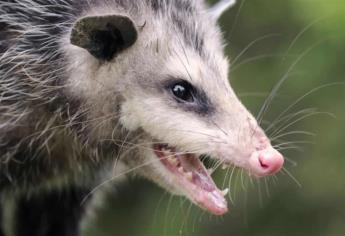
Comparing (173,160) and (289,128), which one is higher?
(289,128)

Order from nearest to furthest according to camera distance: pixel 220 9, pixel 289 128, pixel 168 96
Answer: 1. pixel 168 96
2. pixel 220 9
3. pixel 289 128

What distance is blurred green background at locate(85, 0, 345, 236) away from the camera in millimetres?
4449

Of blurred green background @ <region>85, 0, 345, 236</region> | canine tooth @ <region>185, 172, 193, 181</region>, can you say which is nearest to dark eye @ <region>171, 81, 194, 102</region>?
canine tooth @ <region>185, 172, 193, 181</region>

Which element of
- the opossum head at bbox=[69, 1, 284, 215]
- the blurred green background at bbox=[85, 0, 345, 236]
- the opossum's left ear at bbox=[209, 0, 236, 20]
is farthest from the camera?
the blurred green background at bbox=[85, 0, 345, 236]

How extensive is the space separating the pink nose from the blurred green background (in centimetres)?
169

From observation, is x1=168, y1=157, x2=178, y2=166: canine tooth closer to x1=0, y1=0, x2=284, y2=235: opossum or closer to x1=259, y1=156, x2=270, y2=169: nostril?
x1=0, y1=0, x2=284, y2=235: opossum

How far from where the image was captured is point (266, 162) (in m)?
2.66

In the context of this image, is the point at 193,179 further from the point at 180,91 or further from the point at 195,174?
the point at 180,91

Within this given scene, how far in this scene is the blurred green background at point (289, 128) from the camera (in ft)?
14.6

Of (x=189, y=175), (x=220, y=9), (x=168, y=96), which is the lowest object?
(x=189, y=175)

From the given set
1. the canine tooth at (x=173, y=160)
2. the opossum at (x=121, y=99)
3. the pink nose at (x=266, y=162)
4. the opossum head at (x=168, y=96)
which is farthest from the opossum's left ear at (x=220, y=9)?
the pink nose at (x=266, y=162)

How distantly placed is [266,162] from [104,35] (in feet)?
2.24

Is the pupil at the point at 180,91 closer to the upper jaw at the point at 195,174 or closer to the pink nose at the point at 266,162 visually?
the upper jaw at the point at 195,174

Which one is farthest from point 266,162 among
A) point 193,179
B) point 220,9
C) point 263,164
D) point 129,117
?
point 220,9
